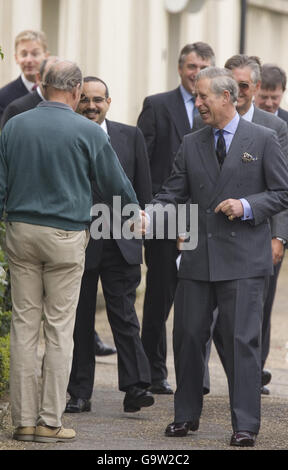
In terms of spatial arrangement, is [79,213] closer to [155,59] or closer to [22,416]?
[22,416]

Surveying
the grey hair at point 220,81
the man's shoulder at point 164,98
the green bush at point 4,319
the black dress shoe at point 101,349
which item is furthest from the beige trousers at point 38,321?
the black dress shoe at point 101,349

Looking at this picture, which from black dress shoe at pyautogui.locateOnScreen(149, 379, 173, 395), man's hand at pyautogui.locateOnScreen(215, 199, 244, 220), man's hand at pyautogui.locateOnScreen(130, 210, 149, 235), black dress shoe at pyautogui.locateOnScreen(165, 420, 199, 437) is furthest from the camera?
black dress shoe at pyautogui.locateOnScreen(149, 379, 173, 395)

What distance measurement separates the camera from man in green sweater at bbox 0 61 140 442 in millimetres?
7398

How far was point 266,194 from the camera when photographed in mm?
7758

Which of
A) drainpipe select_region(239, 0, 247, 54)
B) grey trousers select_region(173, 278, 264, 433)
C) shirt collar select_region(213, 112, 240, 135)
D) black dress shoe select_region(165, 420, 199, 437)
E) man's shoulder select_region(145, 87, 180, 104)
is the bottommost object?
black dress shoe select_region(165, 420, 199, 437)

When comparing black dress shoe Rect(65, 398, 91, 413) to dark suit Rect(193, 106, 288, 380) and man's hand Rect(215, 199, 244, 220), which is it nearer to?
dark suit Rect(193, 106, 288, 380)

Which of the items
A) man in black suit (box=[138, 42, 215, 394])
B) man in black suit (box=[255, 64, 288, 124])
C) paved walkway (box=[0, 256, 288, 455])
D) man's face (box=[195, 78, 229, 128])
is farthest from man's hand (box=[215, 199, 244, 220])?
man in black suit (box=[255, 64, 288, 124])

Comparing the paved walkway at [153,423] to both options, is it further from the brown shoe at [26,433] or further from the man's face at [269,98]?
the man's face at [269,98]

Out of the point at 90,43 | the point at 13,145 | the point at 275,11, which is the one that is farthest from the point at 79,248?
the point at 275,11

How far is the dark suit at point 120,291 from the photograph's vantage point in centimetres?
844

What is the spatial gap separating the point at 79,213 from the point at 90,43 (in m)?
8.13

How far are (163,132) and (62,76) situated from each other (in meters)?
2.23

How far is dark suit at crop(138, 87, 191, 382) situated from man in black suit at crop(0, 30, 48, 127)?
1.30 meters

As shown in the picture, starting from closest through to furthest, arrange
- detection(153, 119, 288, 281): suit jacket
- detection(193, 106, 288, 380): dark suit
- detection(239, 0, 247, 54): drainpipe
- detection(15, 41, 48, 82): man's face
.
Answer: detection(153, 119, 288, 281): suit jacket → detection(193, 106, 288, 380): dark suit → detection(15, 41, 48, 82): man's face → detection(239, 0, 247, 54): drainpipe
